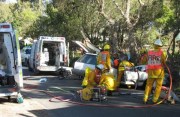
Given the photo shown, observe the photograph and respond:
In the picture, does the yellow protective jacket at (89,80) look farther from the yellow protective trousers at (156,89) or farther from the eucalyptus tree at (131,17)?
the eucalyptus tree at (131,17)

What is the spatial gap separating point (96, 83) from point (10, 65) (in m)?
2.84

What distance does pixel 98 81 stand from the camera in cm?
1357

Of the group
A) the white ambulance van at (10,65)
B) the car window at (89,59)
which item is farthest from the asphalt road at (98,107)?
the car window at (89,59)

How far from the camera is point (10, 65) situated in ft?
41.8

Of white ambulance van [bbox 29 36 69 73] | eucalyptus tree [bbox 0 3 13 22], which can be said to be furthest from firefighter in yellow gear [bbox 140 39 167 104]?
eucalyptus tree [bbox 0 3 13 22]

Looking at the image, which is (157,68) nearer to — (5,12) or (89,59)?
(89,59)

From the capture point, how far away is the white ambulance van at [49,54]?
23156 millimetres

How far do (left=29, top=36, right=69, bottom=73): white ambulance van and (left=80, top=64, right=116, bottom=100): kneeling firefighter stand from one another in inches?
372

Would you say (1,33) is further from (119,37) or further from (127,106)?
(119,37)

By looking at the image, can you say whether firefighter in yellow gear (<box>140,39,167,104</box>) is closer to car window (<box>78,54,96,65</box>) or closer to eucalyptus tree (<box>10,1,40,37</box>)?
car window (<box>78,54,96,65</box>)

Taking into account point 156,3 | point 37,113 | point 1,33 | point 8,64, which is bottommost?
point 37,113

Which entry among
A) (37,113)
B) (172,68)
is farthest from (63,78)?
(37,113)

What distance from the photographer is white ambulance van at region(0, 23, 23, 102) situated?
12195 mm

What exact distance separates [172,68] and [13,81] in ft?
31.4
